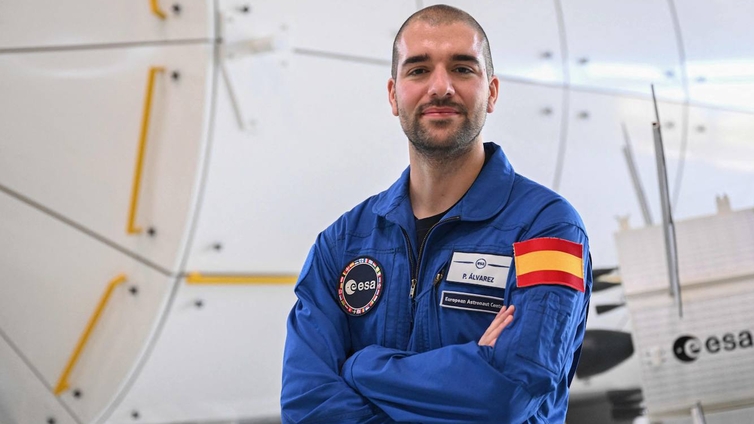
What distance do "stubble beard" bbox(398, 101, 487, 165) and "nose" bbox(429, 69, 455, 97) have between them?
23mm

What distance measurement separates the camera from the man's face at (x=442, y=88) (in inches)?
92.0

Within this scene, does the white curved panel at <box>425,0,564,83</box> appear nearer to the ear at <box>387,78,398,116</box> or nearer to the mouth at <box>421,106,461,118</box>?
the ear at <box>387,78,398,116</box>

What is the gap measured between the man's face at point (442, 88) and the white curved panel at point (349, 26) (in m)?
1.45

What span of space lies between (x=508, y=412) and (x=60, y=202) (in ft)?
7.03

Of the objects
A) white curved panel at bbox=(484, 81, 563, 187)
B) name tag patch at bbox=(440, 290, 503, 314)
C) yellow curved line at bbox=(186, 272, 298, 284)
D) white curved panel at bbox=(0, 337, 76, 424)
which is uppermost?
white curved panel at bbox=(484, 81, 563, 187)

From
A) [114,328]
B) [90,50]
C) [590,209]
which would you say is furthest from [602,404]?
[90,50]

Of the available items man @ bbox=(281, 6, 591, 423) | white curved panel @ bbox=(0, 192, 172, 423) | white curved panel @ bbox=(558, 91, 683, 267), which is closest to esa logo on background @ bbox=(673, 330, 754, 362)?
white curved panel @ bbox=(558, 91, 683, 267)

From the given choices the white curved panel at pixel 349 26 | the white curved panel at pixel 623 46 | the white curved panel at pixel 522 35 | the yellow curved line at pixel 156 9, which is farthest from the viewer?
the white curved panel at pixel 623 46

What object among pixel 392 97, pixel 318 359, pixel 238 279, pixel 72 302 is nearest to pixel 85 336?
pixel 72 302

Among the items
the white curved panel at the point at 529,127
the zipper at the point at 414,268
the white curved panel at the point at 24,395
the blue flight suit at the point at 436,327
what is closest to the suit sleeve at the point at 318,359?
the blue flight suit at the point at 436,327

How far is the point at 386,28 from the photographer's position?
4051 millimetres

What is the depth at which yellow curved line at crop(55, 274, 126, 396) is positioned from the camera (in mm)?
3594

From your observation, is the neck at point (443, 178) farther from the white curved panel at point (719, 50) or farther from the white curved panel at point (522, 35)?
the white curved panel at point (719, 50)

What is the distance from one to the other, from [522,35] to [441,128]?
2.58m
